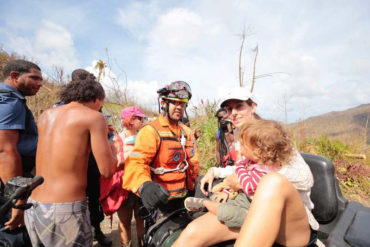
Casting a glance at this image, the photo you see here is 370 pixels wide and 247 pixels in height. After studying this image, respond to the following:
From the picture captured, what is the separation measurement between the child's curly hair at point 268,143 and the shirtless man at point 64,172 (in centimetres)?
118

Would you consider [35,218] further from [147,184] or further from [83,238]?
[147,184]

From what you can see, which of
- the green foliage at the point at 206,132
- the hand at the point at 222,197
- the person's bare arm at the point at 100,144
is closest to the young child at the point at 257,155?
the hand at the point at 222,197

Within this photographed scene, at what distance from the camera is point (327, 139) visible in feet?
17.0

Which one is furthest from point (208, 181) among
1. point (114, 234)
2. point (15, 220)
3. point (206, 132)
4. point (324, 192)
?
point (206, 132)

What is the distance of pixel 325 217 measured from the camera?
1.72 m

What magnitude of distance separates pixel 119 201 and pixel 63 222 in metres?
0.66

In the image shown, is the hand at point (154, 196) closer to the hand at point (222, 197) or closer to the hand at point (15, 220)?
the hand at point (222, 197)

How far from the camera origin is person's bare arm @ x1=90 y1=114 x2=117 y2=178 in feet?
5.14

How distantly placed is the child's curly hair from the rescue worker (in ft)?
2.63

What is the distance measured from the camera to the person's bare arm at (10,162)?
1694 mm

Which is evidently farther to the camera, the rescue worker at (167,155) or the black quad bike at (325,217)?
the rescue worker at (167,155)

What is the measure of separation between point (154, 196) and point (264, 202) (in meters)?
0.80

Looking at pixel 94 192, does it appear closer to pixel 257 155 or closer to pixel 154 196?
pixel 154 196

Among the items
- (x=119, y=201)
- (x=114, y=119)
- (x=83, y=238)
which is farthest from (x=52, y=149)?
(x=114, y=119)
